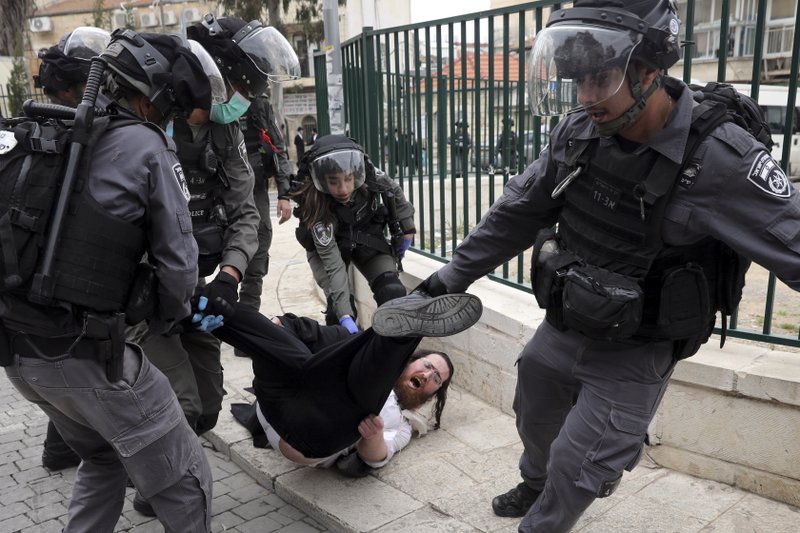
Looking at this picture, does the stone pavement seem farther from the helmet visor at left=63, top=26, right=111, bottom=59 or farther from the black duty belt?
the helmet visor at left=63, top=26, right=111, bottom=59

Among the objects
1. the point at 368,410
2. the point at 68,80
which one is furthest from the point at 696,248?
the point at 68,80

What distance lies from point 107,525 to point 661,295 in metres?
2.14

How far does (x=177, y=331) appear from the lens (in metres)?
3.00

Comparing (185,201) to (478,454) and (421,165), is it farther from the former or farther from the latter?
(421,165)

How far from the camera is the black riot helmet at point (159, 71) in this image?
2365 millimetres

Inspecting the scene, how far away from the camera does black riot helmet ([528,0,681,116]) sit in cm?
200

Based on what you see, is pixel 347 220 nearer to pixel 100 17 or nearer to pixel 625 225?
pixel 625 225

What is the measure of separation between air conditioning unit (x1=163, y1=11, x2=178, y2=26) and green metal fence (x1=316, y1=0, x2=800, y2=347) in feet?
121

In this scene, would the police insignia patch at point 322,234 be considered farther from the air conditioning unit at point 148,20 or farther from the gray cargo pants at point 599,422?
the air conditioning unit at point 148,20

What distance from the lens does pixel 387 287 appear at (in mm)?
4348

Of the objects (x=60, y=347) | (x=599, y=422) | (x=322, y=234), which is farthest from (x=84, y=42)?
(x=599, y=422)

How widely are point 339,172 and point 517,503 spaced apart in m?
2.19

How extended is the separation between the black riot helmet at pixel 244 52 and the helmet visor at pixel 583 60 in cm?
185

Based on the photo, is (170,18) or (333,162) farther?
(170,18)
